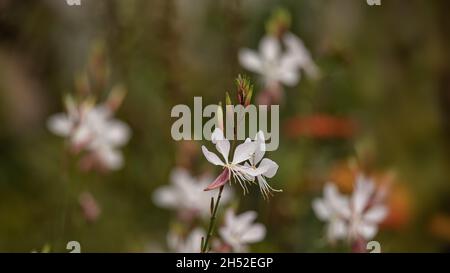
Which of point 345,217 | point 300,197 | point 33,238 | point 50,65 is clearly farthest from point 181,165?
point 50,65

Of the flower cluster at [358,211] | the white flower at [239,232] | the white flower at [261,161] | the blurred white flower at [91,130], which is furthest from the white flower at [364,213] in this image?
the blurred white flower at [91,130]

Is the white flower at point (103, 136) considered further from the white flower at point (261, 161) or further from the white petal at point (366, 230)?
the white flower at point (261, 161)

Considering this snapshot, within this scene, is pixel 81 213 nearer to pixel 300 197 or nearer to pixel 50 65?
pixel 300 197

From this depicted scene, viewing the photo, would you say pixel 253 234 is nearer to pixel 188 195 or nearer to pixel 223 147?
pixel 223 147

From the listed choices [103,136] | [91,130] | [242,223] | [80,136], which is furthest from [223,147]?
[103,136]

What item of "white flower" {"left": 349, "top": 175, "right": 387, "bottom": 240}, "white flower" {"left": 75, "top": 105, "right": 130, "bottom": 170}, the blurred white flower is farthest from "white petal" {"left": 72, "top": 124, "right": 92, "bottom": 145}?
"white flower" {"left": 349, "top": 175, "right": 387, "bottom": 240}

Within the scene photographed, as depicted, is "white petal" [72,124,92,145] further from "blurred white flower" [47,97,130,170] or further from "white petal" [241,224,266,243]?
"white petal" [241,224,266,243]
